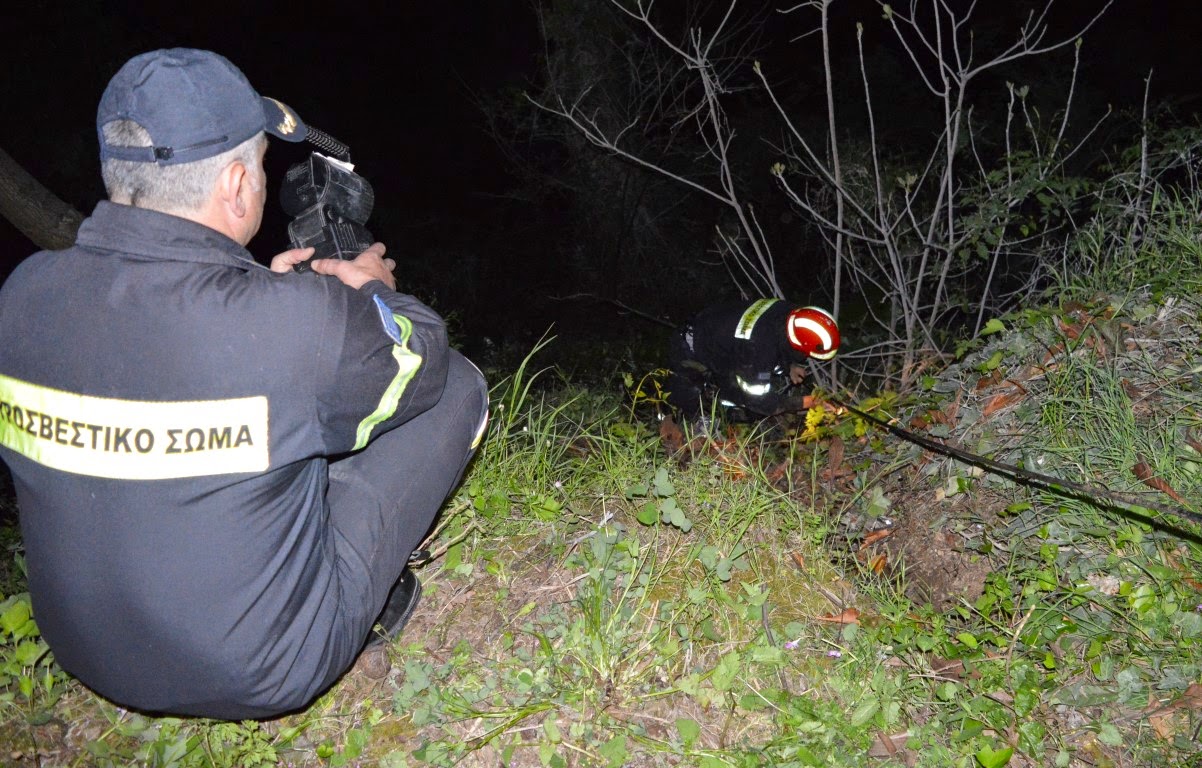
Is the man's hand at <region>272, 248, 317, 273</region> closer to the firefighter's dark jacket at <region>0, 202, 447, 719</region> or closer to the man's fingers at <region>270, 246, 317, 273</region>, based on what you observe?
the man's fingers at <region>270, 246, 317, 273</region>

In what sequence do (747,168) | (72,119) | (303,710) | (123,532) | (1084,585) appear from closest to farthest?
(123,532), (303,710), (1084,585), (72,119), (747,168)

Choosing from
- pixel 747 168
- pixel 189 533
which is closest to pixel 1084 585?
pixel 189 533

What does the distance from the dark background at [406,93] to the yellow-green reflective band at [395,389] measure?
748cm

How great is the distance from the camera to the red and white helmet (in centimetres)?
397

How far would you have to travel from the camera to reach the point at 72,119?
10.1 meters

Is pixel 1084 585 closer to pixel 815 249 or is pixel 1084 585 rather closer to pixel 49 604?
pixel 49 604

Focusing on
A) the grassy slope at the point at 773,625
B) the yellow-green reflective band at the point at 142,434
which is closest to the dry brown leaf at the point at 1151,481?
the grassy slope at the point at 773,625

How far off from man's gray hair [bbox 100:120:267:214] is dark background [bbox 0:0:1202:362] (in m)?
7.31

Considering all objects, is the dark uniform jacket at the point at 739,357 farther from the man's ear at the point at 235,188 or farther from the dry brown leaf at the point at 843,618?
the man's ear at the point at 235,188

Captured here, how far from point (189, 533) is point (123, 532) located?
115 millimetres

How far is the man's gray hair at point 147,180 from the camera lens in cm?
158

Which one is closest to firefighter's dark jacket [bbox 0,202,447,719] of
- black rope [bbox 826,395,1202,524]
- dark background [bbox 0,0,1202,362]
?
black rope [bbox 826,395,1202,524]

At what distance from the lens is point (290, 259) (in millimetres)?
2012

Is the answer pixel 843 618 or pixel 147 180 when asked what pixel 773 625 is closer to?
pixel 843 618
